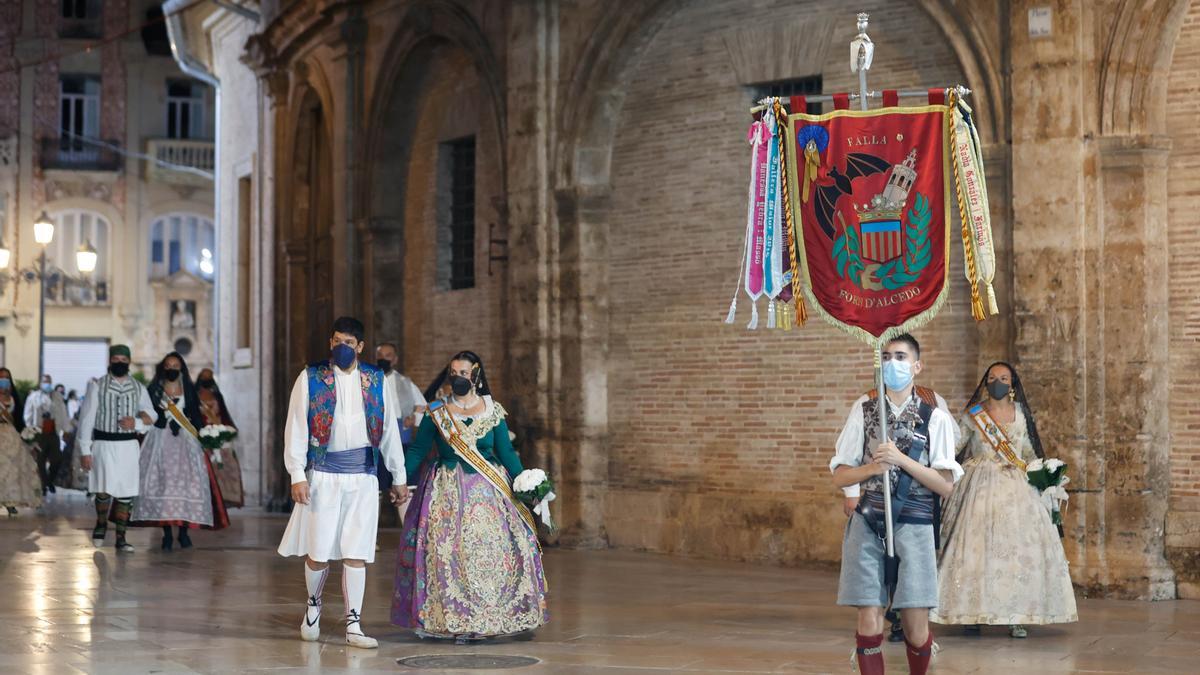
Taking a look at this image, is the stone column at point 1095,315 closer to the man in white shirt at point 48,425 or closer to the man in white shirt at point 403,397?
the man in white shirt at point 403,397

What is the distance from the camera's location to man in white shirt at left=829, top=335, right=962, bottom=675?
776cm

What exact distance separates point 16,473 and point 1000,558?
556 inches

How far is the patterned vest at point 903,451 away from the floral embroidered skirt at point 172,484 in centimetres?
1044

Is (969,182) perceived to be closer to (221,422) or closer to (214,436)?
(214,436)

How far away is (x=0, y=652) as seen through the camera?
32.0 feet

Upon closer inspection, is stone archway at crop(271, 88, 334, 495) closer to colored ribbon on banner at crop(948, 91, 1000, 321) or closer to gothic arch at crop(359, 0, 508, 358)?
gothic arch at crop(359, 0, 508, 358)

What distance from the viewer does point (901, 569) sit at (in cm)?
779

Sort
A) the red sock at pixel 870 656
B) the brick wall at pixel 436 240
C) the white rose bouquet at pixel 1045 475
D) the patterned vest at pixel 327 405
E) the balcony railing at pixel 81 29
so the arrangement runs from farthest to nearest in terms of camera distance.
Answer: the balcony railing at pixel 81 29, the brick wall at pixel 436 240, the white rose bouquet at pixel 1045 475, the patterned vest at pixel 327 405, the red sock at pixel 870 656

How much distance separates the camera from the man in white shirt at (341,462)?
10.3 m

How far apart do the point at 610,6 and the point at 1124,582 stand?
7593 mm

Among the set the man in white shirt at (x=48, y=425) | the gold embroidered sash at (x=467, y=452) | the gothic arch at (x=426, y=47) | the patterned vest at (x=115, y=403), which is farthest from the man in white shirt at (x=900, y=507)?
the man in white shirt at (x=48, y=425)

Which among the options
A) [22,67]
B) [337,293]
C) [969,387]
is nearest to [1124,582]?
[969,387]

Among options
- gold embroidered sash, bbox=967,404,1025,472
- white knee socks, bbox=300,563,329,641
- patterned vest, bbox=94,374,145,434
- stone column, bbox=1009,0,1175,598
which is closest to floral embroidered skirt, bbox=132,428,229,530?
patterned vest, bbox=94,374,145,434

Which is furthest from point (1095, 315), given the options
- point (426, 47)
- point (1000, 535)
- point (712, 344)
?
point (426, 47)
